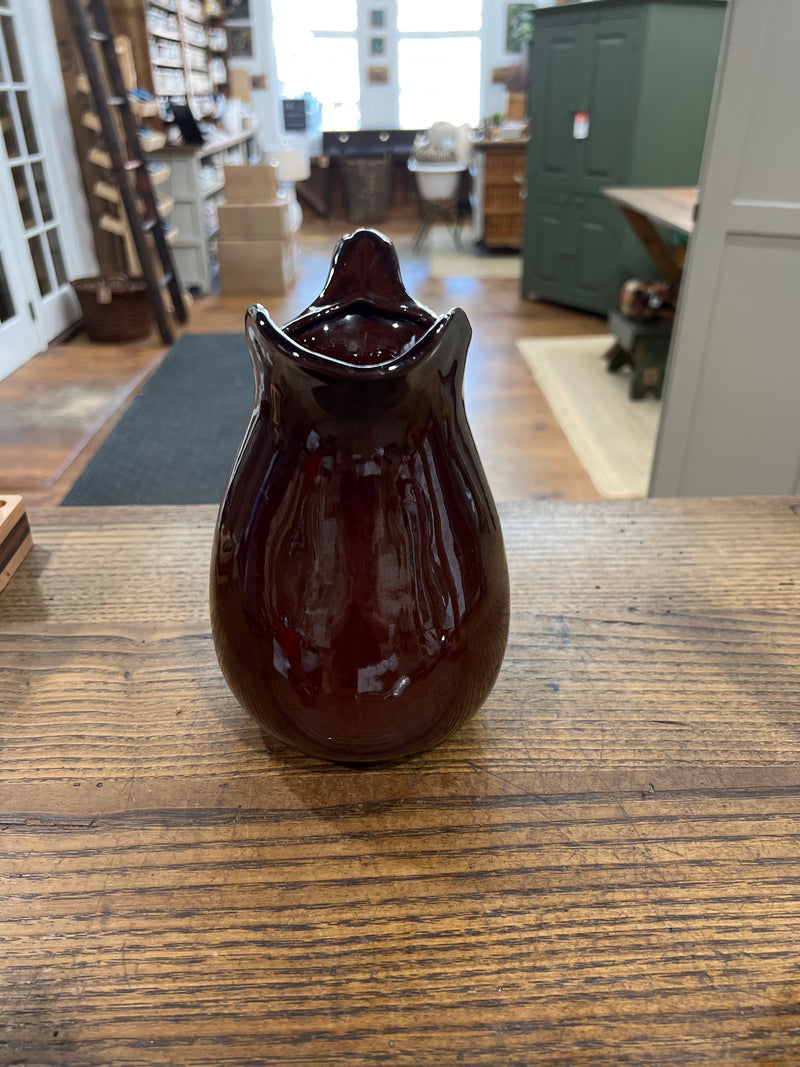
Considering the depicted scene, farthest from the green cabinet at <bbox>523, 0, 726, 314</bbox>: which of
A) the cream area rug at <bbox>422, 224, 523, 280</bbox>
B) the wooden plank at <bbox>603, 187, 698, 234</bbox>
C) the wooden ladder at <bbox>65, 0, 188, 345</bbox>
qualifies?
the wooden ladder at <bbox>65, 0, 188, 345</bbox>

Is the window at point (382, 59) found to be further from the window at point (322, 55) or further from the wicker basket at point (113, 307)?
the wicker basket at point (113, 307)

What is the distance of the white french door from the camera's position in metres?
3.10

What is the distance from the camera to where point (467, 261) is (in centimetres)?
520

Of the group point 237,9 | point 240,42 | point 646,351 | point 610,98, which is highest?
point 237,9

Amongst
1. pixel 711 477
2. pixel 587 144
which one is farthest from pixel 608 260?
pixel 711 477

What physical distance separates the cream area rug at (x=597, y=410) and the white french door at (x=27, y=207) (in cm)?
212

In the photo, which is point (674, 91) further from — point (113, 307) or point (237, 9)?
point (237, 9)

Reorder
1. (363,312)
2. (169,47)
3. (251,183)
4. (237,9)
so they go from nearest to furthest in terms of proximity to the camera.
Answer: (363,312) → (251,183) → (169,47) → (237,9)

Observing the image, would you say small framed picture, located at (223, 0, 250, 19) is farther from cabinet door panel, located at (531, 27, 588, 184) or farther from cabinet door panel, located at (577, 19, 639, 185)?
cabinet door panel, located at (577, 19, 639, 185)

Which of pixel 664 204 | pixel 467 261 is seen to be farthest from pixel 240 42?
pixel 664 204

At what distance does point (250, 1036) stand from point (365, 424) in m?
0.28

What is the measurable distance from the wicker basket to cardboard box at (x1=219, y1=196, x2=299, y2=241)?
0.78 m

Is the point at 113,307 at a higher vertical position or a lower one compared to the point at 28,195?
lower

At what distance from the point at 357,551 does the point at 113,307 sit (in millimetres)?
3446
